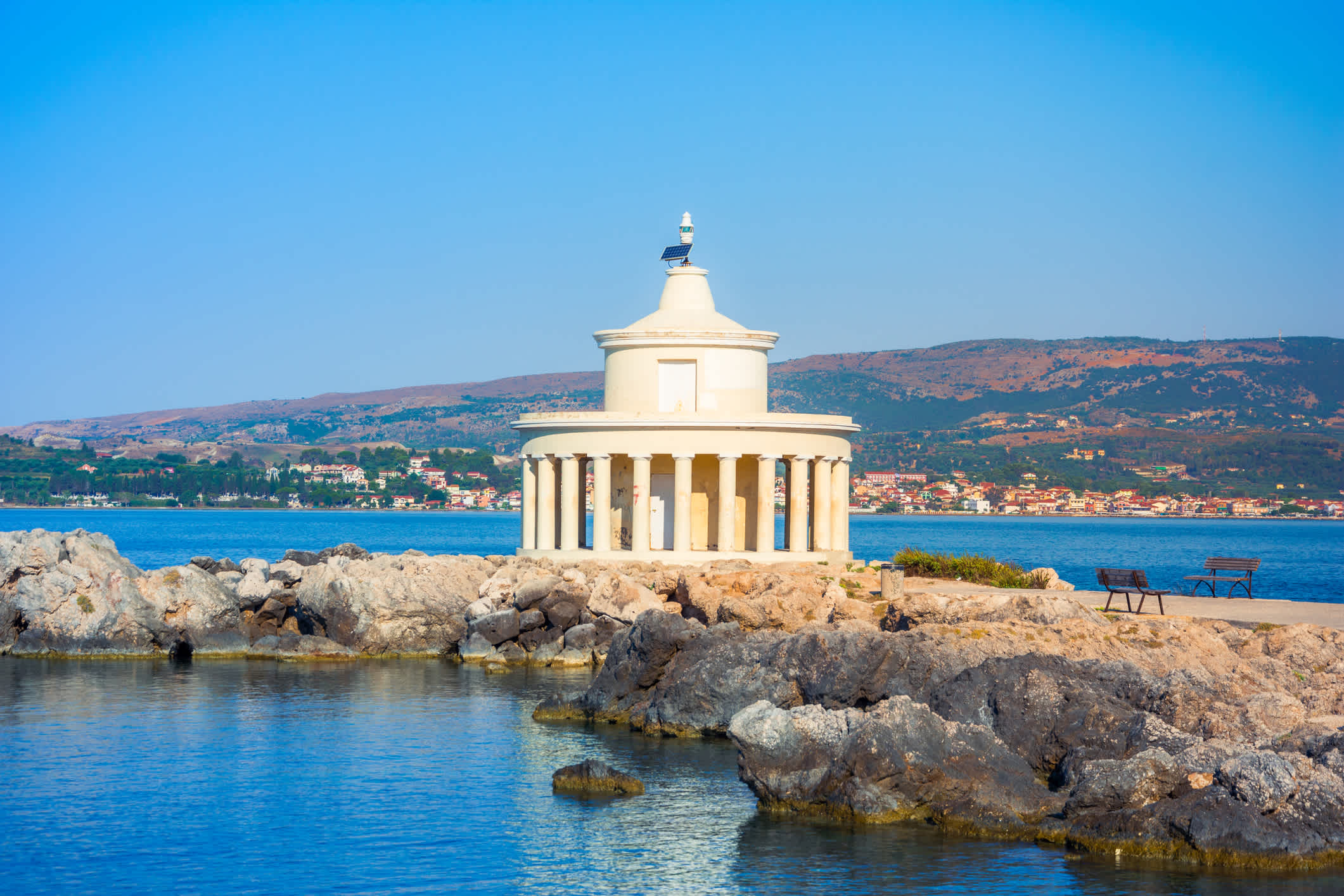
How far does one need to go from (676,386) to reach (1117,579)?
1365 cm

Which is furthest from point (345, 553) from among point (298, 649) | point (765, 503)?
point (765, 503)

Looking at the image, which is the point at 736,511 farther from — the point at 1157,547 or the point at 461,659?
the point at 1157,547

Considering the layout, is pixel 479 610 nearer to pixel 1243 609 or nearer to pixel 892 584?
pixel 892 584

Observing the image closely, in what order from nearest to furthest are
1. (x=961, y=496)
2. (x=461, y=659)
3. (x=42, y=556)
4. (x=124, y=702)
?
(x=124, y=702) → (x=461, y=659) → (x=42, y=556) → (x=961, y=496)

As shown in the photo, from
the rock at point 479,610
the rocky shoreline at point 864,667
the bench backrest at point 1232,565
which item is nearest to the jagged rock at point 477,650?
the rocky shoreline at point 864,667

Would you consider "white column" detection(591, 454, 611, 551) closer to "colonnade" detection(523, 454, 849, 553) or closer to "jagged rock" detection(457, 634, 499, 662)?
"colonnade" detection(523, 454, 849, 553)

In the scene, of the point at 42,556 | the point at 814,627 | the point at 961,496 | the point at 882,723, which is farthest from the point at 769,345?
the point at 961,496

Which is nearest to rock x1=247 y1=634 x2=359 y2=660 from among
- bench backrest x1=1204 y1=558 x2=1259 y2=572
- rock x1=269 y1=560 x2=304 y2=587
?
rock x1=269 y1=560 x2=304 y2=587

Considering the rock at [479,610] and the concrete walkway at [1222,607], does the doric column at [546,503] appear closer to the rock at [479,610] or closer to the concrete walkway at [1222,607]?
the rock at [479,610]

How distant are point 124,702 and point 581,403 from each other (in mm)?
171838

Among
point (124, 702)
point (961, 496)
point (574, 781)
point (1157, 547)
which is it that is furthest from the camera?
point (961, 496)

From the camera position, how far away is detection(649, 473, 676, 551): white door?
38156mm

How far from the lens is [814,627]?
24.9m

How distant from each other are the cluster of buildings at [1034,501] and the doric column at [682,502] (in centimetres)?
13389
